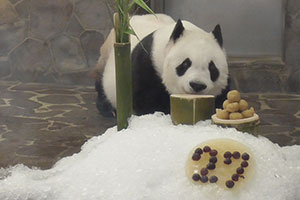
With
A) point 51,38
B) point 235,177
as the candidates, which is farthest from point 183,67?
point 51,38

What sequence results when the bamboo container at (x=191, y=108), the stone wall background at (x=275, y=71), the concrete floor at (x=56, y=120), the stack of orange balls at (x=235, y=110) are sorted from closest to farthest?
the stack of orange balls at (x=235, y=110)
the bamboo container at (x=191, y=108)
the concrete floor at (x=56, y=120)
the stone wall background at (x=275, y=71)

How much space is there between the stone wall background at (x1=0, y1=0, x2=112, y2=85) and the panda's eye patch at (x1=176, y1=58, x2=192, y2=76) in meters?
2.40

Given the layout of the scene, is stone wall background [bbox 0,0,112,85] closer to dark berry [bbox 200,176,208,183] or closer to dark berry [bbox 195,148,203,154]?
dark berry [bbox 195,148,203,154]

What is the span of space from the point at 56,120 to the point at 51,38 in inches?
65.9


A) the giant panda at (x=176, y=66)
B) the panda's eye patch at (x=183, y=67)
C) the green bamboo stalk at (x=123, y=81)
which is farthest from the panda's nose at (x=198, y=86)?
the green bamboo stalk at (x=123, y=81)

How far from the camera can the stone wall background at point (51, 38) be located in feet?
20.1

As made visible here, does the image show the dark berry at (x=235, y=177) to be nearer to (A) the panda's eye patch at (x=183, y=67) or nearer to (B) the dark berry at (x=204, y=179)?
(B) the dark berry at (x=204, y=179)

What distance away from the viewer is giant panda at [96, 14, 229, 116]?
12.3 ft

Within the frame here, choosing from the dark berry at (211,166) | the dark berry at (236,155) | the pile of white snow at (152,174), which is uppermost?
the dark berry at (236,155)

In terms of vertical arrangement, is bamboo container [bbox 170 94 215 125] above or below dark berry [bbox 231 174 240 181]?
above

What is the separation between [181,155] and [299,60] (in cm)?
348

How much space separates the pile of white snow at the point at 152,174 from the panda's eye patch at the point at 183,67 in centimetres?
93

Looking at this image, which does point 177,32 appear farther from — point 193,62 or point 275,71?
point 275,71

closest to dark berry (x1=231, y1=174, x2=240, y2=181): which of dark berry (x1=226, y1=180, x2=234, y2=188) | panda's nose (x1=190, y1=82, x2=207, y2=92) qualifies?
dark berry (x1=226, y1=180, x2=234, y2=188)
